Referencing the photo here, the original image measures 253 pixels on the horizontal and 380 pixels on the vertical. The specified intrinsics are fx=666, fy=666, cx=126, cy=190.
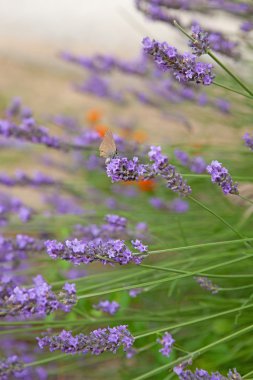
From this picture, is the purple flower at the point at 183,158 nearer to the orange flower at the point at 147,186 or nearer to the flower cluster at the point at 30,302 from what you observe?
the flower cluster at the point at 30,302

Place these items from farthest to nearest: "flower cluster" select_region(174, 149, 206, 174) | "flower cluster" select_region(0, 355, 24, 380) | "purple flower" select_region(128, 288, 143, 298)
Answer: "flower cluster" select_region(174, 149, 206, 174)
"purple flower" select_region(128, 288, 143, 298)
"flower cluster" select_region(0, 355, 24, 380)

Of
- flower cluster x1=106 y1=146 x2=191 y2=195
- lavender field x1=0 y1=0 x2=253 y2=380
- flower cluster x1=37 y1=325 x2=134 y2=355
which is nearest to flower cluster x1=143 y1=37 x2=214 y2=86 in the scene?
lavender field x1=0 y1=0 x2=253 y2=380

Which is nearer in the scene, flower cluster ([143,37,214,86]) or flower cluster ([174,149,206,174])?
flower cluster ([143,37,214,86])

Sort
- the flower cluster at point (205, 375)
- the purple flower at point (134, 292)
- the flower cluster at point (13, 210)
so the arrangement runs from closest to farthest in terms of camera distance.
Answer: the flower cluster at point (205, 375)
the purple flower at point (134, 292)
the flower cluster at point (13, 210)

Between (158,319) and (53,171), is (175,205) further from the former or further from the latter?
(53,171)

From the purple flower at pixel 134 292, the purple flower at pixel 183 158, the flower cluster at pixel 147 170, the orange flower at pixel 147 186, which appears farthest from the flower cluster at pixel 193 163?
the orange flower at pixel 147 186

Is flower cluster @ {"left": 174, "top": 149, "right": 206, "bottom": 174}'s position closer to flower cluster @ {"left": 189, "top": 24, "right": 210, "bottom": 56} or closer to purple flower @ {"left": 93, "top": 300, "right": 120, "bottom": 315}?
purple flower @ {"left": 93, "top": 300, "right": 120, "bottom": 315}

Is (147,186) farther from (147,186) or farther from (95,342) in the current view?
(95,342)

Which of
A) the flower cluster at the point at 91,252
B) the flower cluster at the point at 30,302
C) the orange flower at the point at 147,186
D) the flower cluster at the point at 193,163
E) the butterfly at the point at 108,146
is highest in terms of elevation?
the orange flower at the point at 147,186
